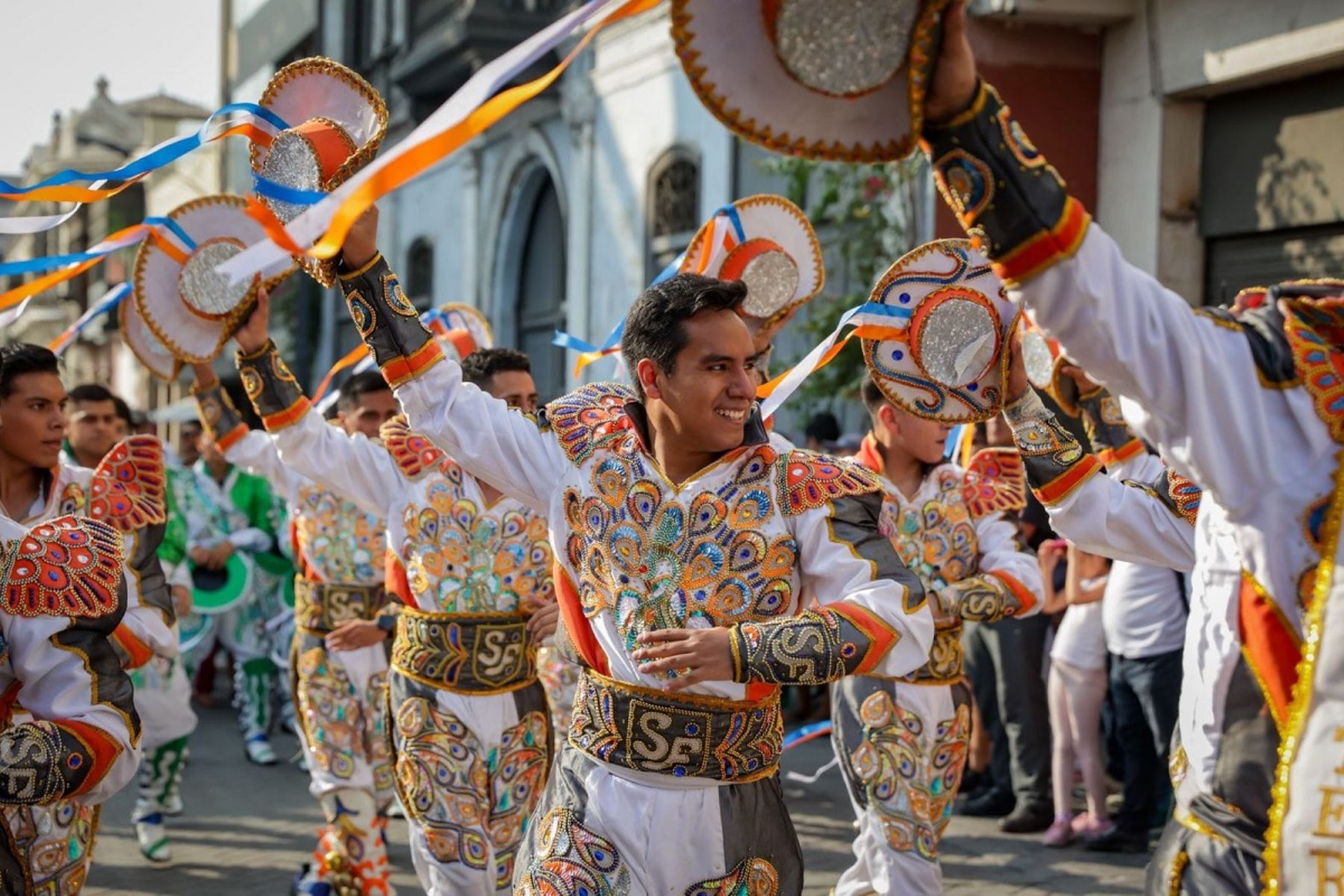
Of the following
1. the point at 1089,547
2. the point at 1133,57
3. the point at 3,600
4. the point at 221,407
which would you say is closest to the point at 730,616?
the point at 1089,547

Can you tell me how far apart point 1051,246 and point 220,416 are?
170 inches

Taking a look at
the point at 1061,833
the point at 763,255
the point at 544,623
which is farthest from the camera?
the point at 1061,833

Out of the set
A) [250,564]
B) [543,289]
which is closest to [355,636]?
[250,564]

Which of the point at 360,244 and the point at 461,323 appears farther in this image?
the point at 461,323

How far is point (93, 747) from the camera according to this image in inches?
130

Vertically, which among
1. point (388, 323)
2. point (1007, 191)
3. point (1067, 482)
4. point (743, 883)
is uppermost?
point (1007, 191)

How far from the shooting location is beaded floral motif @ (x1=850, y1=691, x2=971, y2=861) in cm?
502

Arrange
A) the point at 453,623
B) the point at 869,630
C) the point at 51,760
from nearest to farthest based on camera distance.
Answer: the point at 869,630
the point at 51,760
the point at 453,623

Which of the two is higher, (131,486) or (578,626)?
(131,486)

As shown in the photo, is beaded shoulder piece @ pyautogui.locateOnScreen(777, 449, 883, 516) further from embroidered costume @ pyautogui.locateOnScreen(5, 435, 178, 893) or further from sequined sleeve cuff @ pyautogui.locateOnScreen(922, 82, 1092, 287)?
embroidered costume @ pyautogui.locateOnScreen(5, 435, 178, 893)

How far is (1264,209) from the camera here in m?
9.83

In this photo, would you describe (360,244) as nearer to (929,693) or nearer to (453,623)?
(453,623)

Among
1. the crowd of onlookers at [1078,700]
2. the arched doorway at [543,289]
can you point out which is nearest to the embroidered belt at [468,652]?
the crowd of onlookers at [1078,700]

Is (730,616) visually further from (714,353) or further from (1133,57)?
(1133,57)
